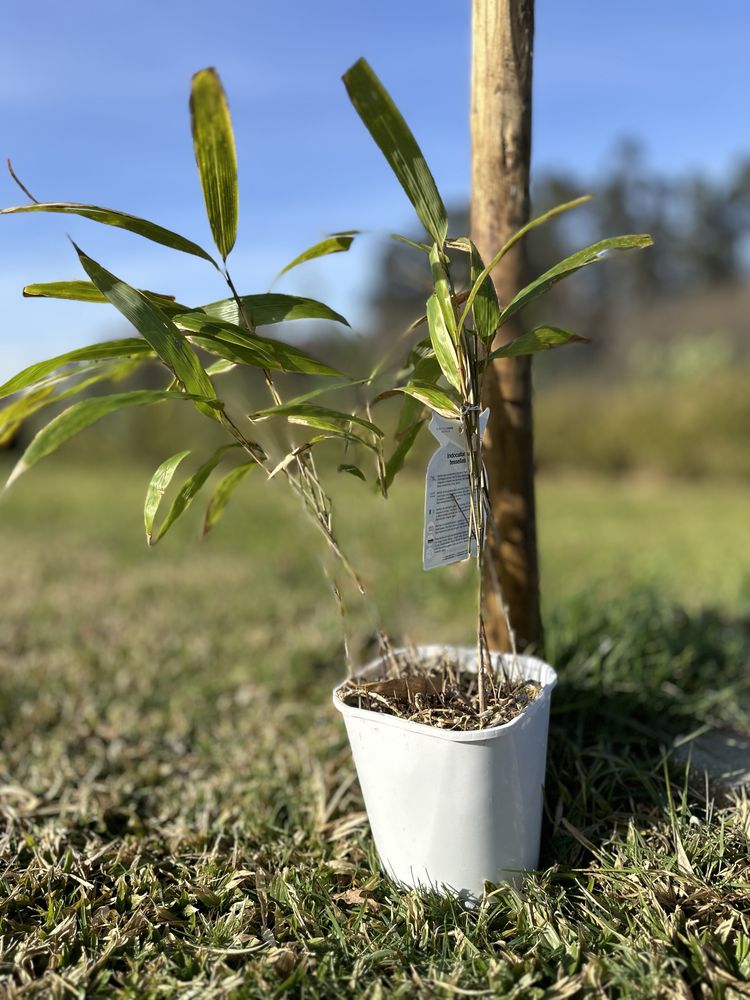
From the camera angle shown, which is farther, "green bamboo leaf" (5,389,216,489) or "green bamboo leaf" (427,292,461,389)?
"green bamboo leaf" (427,292,461,389)

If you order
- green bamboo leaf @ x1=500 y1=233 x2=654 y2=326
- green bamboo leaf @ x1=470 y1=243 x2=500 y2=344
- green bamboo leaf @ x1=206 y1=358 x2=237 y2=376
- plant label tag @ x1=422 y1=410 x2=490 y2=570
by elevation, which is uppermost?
→ green bamboo leaf @ x1=500 y1=233 x2=654 y2=326

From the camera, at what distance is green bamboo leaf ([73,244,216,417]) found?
119 cm

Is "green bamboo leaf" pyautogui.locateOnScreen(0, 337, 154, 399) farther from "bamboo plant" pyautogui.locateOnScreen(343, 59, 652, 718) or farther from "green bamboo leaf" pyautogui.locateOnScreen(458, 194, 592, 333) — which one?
"green bamboo leaf" pyautogui.locateOnScreen(458, 194, 592, 333)

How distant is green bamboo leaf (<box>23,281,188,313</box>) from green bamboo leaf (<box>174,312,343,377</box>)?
4 centimetres

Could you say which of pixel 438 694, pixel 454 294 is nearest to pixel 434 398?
pixel 454 294

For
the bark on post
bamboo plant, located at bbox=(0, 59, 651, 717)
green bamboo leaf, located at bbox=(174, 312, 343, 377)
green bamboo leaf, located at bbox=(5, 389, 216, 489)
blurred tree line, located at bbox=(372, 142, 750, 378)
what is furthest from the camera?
blurred tree line, located at bbox=(372, 142, 750, 378)

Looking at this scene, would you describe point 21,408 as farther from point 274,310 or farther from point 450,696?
point 450,696

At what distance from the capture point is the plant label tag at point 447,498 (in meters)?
1.31

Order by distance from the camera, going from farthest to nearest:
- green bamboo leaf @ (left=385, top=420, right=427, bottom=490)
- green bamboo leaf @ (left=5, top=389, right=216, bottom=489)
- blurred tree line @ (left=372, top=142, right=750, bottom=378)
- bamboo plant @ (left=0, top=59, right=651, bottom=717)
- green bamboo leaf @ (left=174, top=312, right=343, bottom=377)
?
1. blurred tree line @ (left=372, top=142, right=750, bottom=378)
2. green bamboo leaf @ (left=385, top=420, right=427, bottom=490)
3. green bamboo leaf @ (left=174, top=312, right=343, bottom=377)
4. bamboo plant @ (left=0, top=59, right=651, bottom=717)
5. green bamboo leaf @ (left=5, top=389, right=216, bottom=489)

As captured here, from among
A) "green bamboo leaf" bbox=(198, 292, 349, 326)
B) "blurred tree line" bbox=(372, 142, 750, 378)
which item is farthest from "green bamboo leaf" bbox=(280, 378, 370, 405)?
"blurred tree line" bbox=(372, 142, 750, 378)

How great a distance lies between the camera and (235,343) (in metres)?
1.30

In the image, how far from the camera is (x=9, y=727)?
226cm

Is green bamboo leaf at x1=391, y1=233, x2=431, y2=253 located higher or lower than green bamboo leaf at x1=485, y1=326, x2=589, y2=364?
higher

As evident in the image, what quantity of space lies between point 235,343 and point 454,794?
0.80 metres
